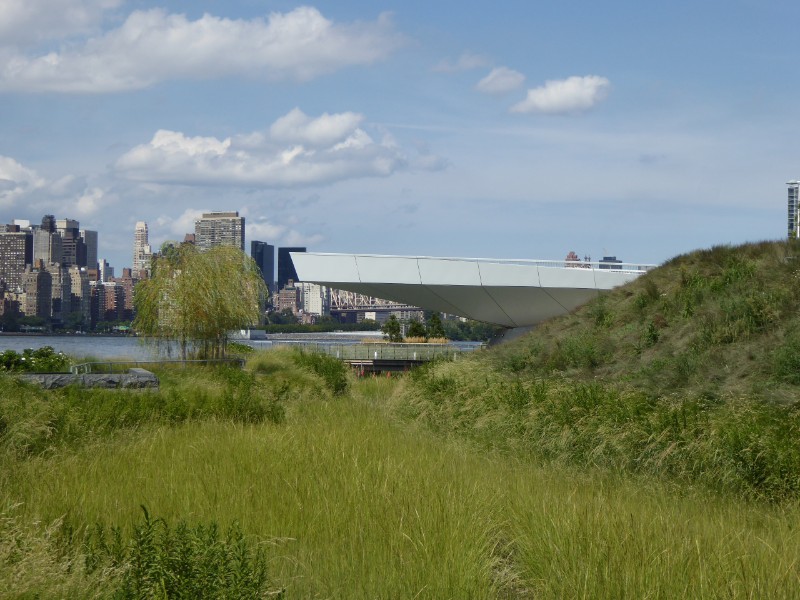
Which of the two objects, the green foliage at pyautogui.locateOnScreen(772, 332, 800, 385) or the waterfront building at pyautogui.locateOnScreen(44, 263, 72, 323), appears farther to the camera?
the waterfront building at pyautogui.locateOnScreen(44, 263, 72, 323)

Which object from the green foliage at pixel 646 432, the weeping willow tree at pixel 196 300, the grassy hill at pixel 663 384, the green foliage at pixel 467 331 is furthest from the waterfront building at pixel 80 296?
the green foliage at pixel 646 432

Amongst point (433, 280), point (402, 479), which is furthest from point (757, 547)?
point (433, 280)

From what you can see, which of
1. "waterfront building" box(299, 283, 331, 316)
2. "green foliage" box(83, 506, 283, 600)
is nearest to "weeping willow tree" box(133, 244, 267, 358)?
"green foliage" box(83, 506, 283, 600)

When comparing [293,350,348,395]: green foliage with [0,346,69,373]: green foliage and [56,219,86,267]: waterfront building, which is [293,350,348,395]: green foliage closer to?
[0,346,69,373]: green foliage

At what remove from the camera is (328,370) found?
20953 mm

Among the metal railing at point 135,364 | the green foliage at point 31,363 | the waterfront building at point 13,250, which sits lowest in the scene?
the metal railing at point 135,364

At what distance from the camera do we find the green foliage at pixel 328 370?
1964 cm

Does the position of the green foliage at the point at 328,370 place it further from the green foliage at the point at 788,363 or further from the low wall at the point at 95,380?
the green foliage at the point at 788,363

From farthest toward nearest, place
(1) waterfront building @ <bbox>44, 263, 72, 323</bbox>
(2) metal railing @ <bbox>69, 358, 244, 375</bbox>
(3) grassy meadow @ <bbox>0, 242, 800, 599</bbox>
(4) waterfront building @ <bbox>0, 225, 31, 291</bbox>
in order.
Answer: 1. (4) waterfront building @ <bbox>0, 225, 31, 291</bbox>
2. (1) waterfront building @ <bbox>44, 263, 72, 323</bbox>
3. (2) metal railing @ <bbox>69, 358, 244, 375</bbox>
4. (3) grassy meadow @ <bbox>0, 242, 800, 599</bbox>

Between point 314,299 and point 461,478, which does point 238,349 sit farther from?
point 314,299

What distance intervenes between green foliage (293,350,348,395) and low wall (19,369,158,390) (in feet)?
13.9

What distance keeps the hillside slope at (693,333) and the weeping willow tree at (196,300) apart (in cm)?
815

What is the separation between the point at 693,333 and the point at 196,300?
13.6 meters

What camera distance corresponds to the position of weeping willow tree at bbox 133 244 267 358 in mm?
24078
